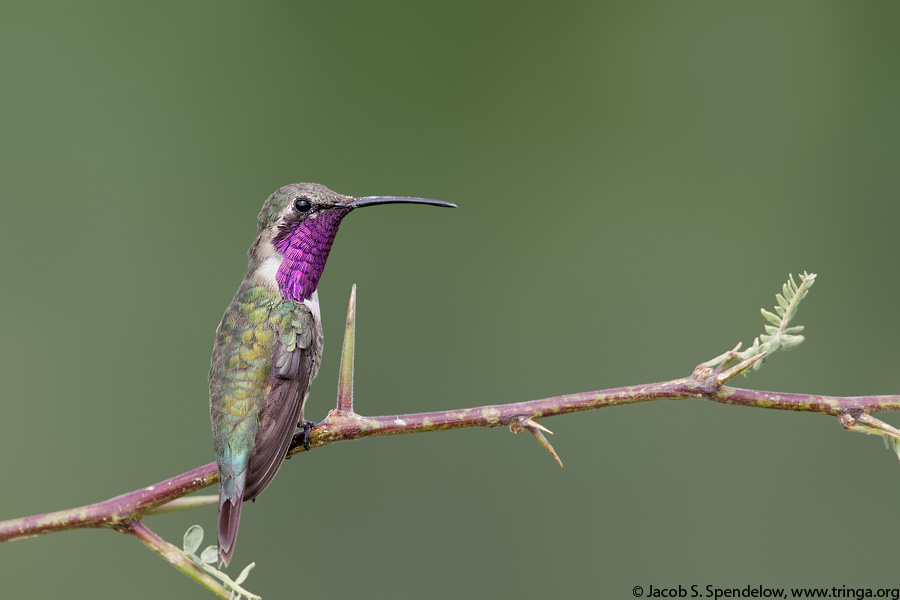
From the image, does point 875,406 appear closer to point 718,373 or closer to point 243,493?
point 718,373

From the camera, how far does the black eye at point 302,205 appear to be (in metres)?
2.27

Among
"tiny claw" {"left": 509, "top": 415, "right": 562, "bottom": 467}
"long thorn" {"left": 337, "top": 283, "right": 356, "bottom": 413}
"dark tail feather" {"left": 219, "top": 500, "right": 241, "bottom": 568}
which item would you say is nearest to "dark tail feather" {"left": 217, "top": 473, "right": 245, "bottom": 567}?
"dark tail feather" {"left": 219, "top": 500, "right": 241, "bottom": 568}

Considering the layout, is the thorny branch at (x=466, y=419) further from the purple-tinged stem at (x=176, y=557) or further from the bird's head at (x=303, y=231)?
the bird's head at (x=303, y=231)

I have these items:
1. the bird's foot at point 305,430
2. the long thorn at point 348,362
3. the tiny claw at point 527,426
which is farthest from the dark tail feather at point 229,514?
the tiny claw at point 527,426

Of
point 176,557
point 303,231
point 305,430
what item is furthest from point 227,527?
point 303,231

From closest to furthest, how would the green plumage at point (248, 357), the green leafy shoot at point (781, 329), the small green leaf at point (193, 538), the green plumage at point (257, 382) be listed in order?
the green leafy shoot at point (781, 329) < the small green leaf at point (193, 538) < the green plumage at point (257, 382) < the green plumage at point (248, 357)

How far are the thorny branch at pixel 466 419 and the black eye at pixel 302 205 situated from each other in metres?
0.75

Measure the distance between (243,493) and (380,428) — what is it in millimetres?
397

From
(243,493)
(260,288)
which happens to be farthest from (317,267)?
(243,493)

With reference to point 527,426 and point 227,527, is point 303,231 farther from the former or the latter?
point 527,426

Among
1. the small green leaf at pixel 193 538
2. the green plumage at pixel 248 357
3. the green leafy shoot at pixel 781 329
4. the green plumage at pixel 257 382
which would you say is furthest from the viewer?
the green plumage at pixel 248 357

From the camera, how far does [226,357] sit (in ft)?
6.74

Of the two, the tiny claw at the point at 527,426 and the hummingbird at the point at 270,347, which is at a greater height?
the hummingbird at the point at 270,347

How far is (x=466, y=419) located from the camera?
143cm
